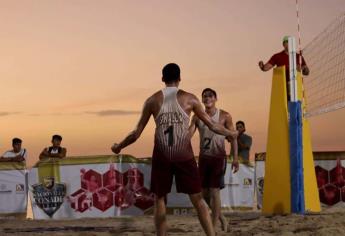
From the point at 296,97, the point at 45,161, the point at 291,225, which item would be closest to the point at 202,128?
the point at 291,225

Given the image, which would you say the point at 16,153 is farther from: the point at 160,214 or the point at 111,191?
the point at 160,214

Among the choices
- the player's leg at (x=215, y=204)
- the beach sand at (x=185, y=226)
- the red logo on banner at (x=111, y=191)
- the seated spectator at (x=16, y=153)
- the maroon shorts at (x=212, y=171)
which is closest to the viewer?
the player's leg at (x=215, y=204)

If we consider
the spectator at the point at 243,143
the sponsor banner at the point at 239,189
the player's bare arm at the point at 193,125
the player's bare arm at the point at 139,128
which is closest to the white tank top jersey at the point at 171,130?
the player's bare arm at the point at 139,128

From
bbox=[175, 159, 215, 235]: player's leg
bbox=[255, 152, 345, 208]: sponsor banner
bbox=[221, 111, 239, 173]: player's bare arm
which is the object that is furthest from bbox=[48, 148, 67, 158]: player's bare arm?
bbox=[175, 159, 215, 235]: player's leg

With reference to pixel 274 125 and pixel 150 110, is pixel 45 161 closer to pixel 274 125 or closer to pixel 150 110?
pixel 274 125

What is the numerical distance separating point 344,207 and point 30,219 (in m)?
6.28

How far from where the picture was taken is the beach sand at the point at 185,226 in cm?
817

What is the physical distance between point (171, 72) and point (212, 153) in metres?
2.43

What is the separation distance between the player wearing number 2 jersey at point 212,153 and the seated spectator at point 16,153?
6.00 meters

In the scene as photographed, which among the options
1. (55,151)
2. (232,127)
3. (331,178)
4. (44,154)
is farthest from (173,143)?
(44,154)

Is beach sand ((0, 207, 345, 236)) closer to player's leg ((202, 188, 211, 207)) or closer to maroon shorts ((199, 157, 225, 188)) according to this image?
player's leg ((202, 188, 211, 207))

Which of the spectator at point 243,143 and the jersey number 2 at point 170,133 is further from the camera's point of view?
the spectator at point 243,143

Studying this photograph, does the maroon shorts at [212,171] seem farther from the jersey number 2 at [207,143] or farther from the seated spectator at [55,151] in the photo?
the seated spectator at [55,151]

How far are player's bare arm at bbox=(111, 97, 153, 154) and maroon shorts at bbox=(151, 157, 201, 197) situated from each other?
11.8 inches
